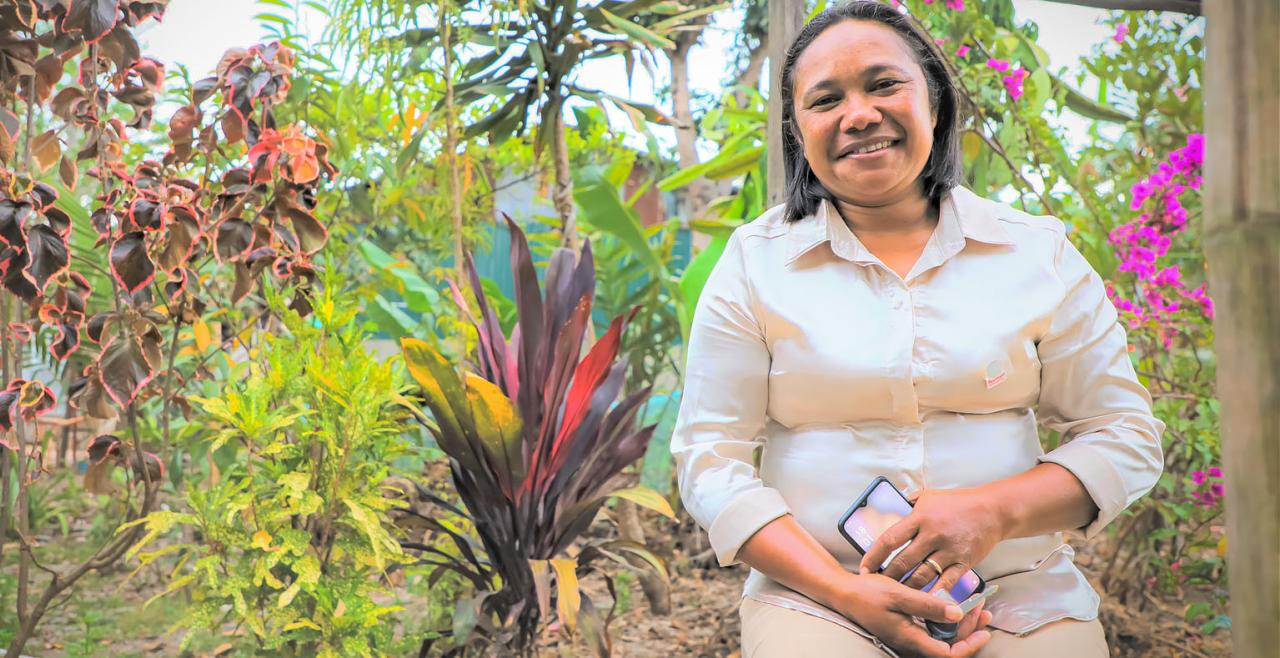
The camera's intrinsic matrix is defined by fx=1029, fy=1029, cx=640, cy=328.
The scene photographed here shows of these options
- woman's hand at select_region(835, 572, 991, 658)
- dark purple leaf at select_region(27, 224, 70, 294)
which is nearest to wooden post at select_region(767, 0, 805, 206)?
woman's hand at select_region(835, 572, 991, 658)

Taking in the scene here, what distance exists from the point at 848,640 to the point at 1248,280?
0.59m

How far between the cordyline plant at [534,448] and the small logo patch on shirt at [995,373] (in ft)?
3.84

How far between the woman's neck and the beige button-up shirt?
5 centimetres

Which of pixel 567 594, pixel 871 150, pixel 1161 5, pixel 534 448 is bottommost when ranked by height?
pixel 567 594

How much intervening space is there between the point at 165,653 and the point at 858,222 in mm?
2359

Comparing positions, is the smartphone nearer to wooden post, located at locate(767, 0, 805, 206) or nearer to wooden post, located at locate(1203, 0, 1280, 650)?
wooden post, located at locate(1203, 0, 1280, 650)

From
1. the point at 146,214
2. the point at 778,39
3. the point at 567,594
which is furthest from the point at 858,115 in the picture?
the point at 146,214

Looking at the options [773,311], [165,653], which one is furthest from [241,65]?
[165,653]

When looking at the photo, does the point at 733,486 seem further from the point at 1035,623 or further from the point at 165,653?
the point at 165,653

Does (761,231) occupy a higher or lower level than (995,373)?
higher

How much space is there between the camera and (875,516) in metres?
1.22

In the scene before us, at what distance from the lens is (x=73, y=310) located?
7.18ft

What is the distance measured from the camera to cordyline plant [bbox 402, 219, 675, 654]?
7.64 ft

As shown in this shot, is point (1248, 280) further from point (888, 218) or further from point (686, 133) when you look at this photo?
point (686, 133)
